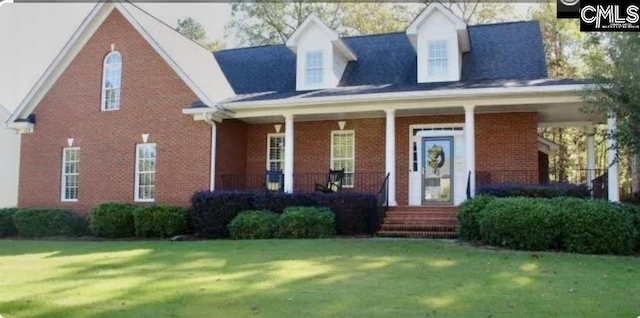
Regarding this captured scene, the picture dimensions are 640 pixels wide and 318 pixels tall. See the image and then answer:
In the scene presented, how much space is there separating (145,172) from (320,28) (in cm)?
699

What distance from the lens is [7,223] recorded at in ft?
59.7

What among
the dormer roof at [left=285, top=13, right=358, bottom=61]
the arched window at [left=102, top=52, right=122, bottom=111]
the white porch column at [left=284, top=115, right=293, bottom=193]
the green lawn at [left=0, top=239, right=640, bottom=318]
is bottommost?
the green lawn at [left=0, top=239, right=640, bottom=318]

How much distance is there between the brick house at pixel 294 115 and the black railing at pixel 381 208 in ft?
0.63

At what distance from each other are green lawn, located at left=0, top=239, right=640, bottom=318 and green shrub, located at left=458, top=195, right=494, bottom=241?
1.26 meters

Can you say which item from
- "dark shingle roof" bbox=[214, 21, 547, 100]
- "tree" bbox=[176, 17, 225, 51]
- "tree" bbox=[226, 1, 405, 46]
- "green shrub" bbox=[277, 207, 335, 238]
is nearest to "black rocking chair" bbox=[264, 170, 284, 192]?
"dark shingle roof" bbox=[214, 21, 547, 100]

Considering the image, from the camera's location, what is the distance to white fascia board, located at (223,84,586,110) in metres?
14.5

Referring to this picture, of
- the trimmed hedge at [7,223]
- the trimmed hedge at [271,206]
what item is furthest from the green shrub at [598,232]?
the trimmed hedge at [7,223]

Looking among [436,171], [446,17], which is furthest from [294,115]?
[446,17]

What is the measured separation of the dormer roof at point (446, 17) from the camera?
55.4 ft

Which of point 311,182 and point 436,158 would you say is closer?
point 436,158

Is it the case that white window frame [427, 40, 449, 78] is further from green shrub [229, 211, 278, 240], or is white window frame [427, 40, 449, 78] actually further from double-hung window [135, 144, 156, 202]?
double-hung window [135, 144, 156, 202]

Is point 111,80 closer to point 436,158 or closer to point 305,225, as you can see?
point 305,225

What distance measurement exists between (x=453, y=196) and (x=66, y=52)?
13.0 meters

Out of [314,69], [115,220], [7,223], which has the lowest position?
[7,223]
